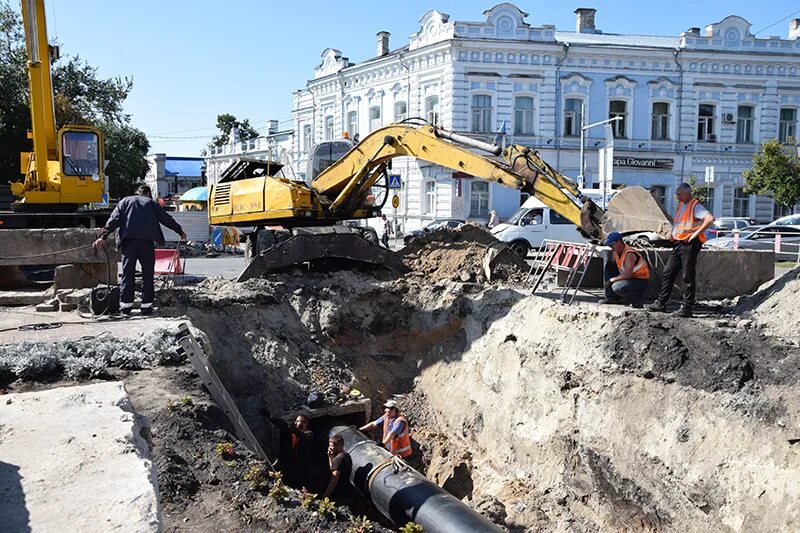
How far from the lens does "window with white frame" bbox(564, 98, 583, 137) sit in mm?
27391

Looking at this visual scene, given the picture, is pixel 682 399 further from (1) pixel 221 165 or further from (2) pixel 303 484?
(1) pixel 221 165

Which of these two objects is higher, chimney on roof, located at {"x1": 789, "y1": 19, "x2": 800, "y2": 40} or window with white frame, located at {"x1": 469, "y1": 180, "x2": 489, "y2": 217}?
chimney on roof, located at {"x1": 789, "y1": 19, "x2": 800, "y2": 40}

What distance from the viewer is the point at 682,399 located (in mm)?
6262

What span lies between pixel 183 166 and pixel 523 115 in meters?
43.0

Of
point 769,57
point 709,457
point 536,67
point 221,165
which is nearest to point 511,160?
point 709,457

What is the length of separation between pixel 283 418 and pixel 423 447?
76.4 inches

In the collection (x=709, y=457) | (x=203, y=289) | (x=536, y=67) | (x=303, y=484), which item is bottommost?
(x=303, y=484)

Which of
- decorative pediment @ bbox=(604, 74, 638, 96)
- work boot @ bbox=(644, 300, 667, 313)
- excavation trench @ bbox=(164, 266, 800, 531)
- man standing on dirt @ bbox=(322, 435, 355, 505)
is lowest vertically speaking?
man standing on dirt @ bbox=(322, 435, 355, 505)

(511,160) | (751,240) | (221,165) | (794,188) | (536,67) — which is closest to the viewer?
(511,160)

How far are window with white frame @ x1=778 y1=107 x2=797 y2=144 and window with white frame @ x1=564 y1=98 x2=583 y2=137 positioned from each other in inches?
359

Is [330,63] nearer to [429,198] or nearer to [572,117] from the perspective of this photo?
[429,198]

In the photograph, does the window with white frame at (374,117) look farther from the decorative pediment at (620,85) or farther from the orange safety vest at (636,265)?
the orange safety vest at (636,265)

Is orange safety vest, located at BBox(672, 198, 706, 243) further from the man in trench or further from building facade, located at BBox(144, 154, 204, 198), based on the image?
building facade, located at BBox(144, 154, 204, 198)

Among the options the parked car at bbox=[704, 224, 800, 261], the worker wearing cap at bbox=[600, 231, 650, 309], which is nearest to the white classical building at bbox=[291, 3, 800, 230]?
the parked car at bbox=[704, 224, 800, 261]
